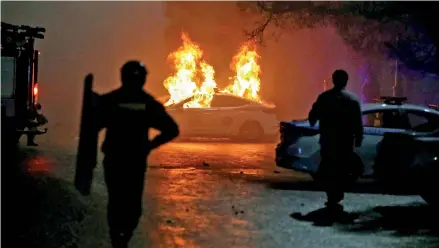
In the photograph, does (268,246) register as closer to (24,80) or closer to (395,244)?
(395,244)

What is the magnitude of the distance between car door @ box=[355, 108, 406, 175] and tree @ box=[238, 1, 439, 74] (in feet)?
9.19

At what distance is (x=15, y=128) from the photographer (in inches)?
532

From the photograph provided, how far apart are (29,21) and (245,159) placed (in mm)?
24657

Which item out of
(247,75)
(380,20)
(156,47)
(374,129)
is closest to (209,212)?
(374,129)

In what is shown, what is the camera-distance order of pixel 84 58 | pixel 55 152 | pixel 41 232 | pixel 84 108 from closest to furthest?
pixel 84 108 → pixel 41 232 → pixel 55 152 → pixel 84 58

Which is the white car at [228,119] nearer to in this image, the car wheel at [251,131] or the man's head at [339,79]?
the car wheel at [251,131]

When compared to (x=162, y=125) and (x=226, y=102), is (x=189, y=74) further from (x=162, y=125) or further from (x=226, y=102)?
(x=162, y=125)

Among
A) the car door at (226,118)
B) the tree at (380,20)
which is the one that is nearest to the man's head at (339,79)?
the tree at (380,20)

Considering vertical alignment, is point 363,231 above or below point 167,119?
below

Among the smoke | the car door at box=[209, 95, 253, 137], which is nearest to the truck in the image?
the car door at box=[209, 95, 253, 137]

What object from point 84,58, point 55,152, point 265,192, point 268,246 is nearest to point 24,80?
point 55,152

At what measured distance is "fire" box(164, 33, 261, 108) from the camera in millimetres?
30281

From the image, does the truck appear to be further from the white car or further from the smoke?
the smoke

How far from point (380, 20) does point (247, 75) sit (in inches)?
689
